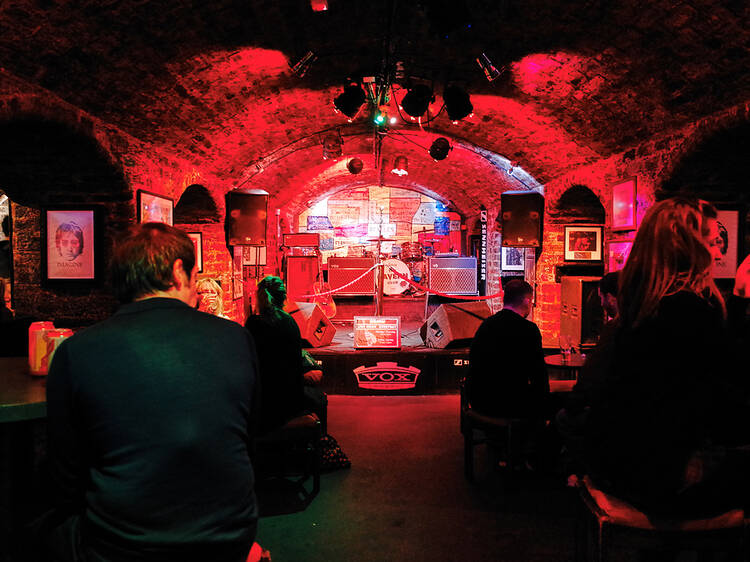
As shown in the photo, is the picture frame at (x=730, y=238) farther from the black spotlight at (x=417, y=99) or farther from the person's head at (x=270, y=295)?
the person's head at (x=270, y=295)

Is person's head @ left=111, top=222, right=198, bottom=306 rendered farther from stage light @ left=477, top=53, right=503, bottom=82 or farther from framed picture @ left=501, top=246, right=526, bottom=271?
framed picture @ left=501, top=246, right=526, bottom=271

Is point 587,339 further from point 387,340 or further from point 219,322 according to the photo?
point 219,322

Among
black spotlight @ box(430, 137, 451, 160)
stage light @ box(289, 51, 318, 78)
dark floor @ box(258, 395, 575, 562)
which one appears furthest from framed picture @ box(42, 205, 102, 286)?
black spotlight @ box(430, 137, 451, 160)

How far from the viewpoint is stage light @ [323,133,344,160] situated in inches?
263

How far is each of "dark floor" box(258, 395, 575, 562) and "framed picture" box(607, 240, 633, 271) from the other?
264 cm

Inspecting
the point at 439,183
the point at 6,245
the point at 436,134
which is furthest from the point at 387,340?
the point at 6,245

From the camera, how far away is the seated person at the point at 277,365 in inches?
106

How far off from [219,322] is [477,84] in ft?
14.4

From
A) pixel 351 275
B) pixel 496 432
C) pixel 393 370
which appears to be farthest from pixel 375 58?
pixel 351 275

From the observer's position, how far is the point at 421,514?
107 inches

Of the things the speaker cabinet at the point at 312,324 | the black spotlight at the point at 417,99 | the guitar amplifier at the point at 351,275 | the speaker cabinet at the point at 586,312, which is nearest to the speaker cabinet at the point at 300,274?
the guitar amplifier at the point at 351,275

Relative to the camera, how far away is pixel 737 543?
1354 millimetres

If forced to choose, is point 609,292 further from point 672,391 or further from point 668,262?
point 672,391

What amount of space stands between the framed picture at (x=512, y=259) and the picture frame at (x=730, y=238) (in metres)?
3.49
